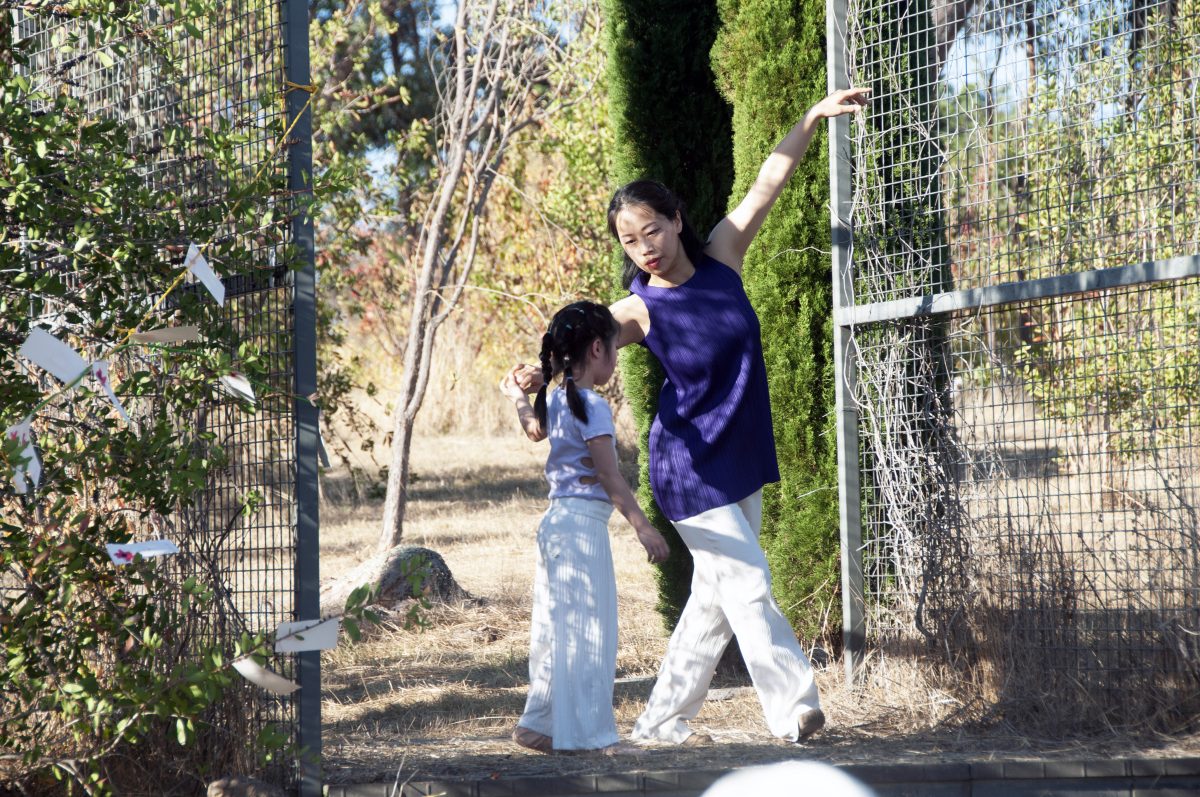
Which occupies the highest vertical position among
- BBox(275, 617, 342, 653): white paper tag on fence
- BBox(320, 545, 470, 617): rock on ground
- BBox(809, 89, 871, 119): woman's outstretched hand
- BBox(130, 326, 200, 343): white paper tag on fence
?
BBox(809, 89, 871, 119): woman's outstretched hand

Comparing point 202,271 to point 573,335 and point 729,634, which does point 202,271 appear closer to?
point 573,335

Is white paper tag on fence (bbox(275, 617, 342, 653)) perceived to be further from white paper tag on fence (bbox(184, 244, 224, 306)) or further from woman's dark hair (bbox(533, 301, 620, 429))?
woman's dark hair (bbox(533, 301, 620, 429))

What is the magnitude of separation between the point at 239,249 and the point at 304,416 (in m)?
0.53

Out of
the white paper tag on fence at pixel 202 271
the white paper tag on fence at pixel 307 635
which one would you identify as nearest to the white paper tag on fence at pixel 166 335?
the white paper tag on fence at pixel 202 271

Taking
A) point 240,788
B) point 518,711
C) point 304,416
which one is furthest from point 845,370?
point 240,788

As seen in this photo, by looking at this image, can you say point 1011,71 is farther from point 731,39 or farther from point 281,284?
point 281,284

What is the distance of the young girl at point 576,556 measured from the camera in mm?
3906

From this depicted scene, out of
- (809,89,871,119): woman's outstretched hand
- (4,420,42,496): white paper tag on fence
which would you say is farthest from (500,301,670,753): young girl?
(4,420,42,496): white paper tag on fence

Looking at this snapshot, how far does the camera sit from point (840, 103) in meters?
4.06

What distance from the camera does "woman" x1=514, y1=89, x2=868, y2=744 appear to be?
156 inches

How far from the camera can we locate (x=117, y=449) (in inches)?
127

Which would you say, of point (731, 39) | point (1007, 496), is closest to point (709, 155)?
point (731, 39)

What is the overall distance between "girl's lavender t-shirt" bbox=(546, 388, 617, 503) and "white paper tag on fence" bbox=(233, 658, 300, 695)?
114 centimetres

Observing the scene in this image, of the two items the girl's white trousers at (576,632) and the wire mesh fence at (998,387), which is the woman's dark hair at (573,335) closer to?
the girl's white trousers at (576,632)
